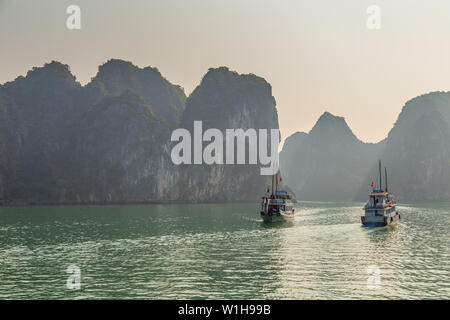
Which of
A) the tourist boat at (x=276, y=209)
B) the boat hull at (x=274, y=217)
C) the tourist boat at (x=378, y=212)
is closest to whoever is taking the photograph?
the tourist boat at (x=378, y=212)

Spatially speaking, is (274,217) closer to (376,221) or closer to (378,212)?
(376,221)

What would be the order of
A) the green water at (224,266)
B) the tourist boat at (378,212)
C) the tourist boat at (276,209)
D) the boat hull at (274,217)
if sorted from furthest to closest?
1. the tourist boat at (276,209)
2. the boat hull at (274,217)
3. the tourist boat at (378,212)
4. the green water at (224,266)

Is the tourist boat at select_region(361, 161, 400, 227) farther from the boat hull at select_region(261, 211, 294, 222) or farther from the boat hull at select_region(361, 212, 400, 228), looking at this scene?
the boat hull at select_region(261, 211, 294, 222)

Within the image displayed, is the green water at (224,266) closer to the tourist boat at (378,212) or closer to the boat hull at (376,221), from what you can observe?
the boat hull at (376,221)

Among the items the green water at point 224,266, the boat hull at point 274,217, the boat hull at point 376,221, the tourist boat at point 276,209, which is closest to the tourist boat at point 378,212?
the boat hull at point 376,221


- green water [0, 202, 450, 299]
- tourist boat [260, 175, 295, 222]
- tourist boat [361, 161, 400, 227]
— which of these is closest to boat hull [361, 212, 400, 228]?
tourist boat [361, 161, 400, 227]

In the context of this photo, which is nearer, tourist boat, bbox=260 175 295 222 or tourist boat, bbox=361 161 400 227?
tourist boat, bbox=361 161 400 227

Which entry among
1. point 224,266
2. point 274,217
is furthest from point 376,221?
point 224,266
